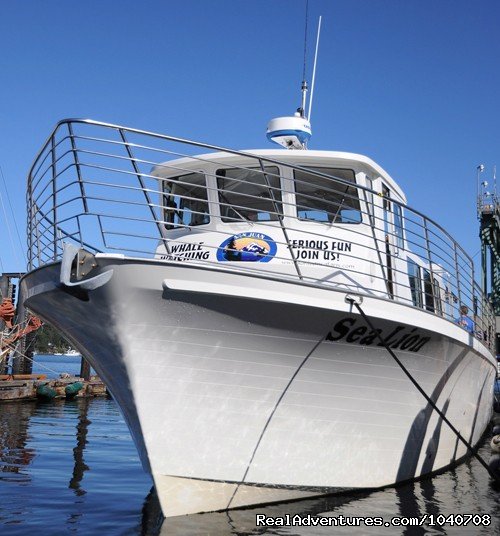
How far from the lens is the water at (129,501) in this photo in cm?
649

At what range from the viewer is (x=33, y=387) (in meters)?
23.1

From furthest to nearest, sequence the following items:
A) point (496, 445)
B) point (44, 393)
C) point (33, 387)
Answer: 1. point (33, 387)
2. point (44, 393)
3. point (496, 445)

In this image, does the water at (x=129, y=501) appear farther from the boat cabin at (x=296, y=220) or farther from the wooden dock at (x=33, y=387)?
the wooden dock at (x=33, y=387)

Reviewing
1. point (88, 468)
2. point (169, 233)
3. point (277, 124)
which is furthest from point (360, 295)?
point (88, 468)

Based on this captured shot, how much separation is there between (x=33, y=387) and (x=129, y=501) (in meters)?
16.5

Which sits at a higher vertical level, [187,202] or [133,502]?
[187,202]

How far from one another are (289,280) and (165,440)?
1952 millimetres

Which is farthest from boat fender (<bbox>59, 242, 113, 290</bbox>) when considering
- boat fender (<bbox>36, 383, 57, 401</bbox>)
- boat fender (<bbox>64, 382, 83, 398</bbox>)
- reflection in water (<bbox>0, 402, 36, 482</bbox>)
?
boat fender (<bbox>64, 382, 83, 398</bbox>)

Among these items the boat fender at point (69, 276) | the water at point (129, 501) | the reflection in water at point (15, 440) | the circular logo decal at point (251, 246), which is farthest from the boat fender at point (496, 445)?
the reflection in water at point (15, 440)

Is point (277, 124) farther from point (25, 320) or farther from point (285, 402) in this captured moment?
point (25, 320)

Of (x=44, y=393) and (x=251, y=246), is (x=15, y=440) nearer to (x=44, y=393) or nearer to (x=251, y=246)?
(x=251, y=246)

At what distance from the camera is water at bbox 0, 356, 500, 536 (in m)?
6.49

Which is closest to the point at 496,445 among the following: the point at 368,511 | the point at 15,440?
the point at 368,511

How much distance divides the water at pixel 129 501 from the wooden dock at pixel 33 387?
10453 mm
